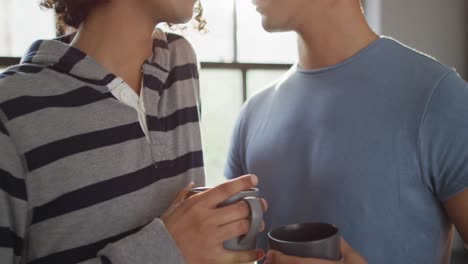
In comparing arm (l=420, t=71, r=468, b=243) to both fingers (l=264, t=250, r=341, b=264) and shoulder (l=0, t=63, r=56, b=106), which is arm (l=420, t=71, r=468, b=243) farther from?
shoulder (l=0, t=63, r=56, b=106)

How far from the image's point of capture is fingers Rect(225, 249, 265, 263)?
61 cm

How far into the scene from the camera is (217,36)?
2646 millimetres

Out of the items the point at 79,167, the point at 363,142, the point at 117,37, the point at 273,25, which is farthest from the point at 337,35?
the point at 79,167

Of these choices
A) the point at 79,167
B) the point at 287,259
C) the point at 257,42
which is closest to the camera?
the point at 287,259

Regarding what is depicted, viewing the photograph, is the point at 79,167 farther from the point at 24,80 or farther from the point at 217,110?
the point at 217,110

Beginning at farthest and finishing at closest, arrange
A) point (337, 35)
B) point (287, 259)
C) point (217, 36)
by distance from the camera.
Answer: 1. point (217, 36)
2. point (337, 35)
3. point (287, 259)

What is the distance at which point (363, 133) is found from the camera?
837 millimetres

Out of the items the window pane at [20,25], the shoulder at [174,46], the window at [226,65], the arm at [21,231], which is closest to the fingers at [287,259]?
the arm at [21,231]

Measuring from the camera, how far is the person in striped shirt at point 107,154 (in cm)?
62

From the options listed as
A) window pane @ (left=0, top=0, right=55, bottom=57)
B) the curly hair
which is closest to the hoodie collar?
the curly hair

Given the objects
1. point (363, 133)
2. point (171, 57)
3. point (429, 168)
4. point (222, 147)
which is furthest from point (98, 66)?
point (222, 147)

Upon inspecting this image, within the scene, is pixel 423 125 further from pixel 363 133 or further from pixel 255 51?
pixel 255 51

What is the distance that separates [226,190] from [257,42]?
2279 millimetres

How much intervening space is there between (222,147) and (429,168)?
1.99 meters
